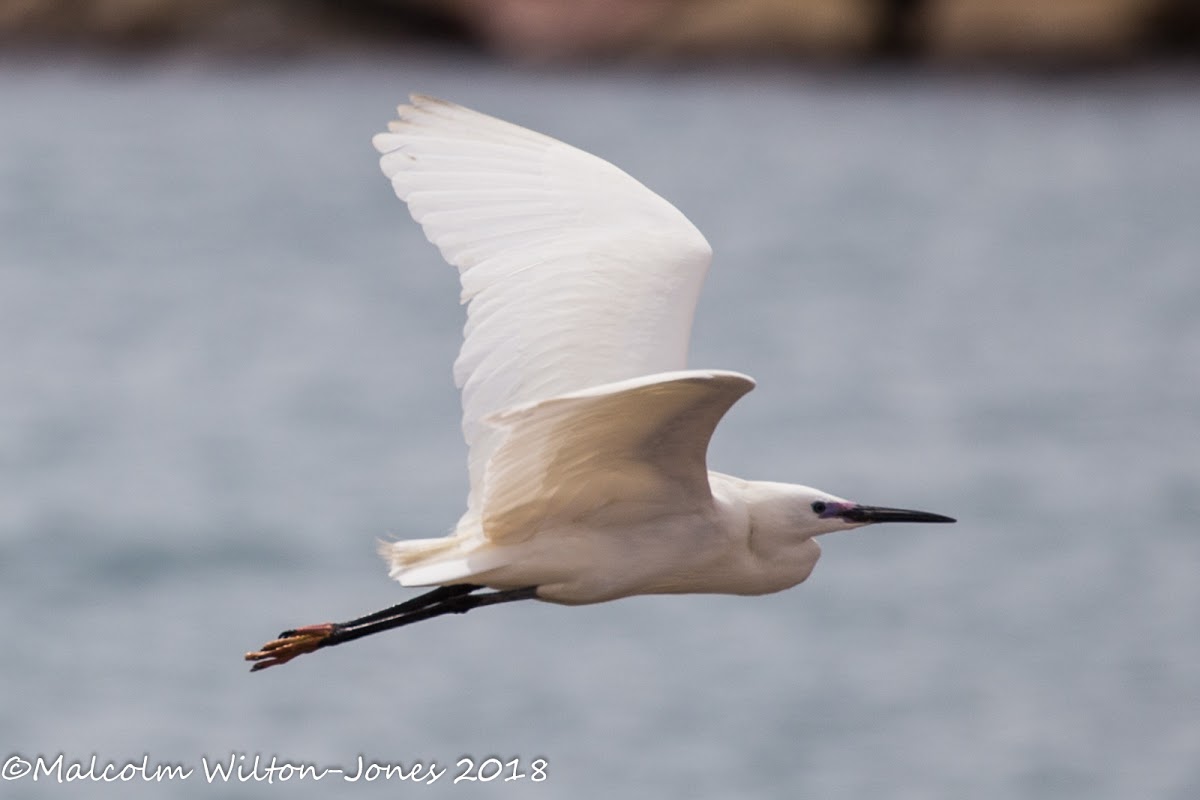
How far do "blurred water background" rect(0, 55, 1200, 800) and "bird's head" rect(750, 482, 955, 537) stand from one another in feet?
27.1

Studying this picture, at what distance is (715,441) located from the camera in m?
17.7

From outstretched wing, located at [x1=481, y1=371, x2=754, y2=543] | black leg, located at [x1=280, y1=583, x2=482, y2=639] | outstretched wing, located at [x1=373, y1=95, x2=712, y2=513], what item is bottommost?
black leg, located at [x1=280, y1=583, x2=482, y2=639]

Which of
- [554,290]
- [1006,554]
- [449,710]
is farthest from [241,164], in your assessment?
[554,290]

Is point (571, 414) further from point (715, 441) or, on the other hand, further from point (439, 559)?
point (715, 441)

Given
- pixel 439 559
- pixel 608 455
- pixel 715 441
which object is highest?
pixel 715 441

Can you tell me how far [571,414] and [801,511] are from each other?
3.51ft

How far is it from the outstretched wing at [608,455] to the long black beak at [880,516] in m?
0.45

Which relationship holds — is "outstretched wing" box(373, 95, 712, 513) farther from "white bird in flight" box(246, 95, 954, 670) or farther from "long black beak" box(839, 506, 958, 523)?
"long black beak" box(839, 506, 958, 523)

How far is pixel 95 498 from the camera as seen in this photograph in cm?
1831

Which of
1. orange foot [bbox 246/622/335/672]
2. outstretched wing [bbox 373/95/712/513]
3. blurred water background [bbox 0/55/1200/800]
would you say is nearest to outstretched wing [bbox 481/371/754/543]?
outstretched wing [bbox 373/95/712/513]

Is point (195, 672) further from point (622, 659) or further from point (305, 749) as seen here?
point (622, 659)

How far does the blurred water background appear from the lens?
46.6ft

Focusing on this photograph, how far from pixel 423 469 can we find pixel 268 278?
20.9ft

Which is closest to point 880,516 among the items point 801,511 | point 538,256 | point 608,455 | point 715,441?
point 801,511
